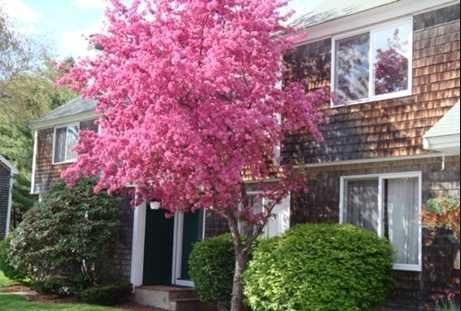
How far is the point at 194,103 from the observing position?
10852 millimetres

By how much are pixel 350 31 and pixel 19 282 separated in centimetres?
1265

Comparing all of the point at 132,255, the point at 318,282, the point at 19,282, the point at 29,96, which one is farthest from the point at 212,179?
the point at 29,96

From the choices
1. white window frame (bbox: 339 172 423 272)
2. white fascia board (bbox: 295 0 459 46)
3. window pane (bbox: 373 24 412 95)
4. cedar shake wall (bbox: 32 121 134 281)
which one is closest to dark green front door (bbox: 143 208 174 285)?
cedar shake wall (bbox: 32 121 134 281)

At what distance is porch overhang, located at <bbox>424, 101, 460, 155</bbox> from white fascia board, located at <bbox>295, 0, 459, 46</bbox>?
7.64 ft

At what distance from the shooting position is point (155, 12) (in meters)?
11.6

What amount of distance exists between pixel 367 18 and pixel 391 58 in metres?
0.86

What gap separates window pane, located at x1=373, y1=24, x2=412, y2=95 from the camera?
37.5 ft

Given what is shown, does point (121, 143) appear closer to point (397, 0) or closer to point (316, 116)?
point (316, 116)

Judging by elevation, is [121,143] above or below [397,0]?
below

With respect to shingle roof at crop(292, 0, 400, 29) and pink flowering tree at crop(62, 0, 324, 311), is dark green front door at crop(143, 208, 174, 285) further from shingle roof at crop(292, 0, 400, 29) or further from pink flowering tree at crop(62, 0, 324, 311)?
shingle roof at crop(292, 0, 400, 29)

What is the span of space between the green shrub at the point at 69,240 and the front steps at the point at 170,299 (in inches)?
62.1

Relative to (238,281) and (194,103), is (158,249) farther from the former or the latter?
(194,103)

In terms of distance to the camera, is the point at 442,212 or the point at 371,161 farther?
the point at 371,161

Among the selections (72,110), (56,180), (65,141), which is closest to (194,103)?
(56,180)
